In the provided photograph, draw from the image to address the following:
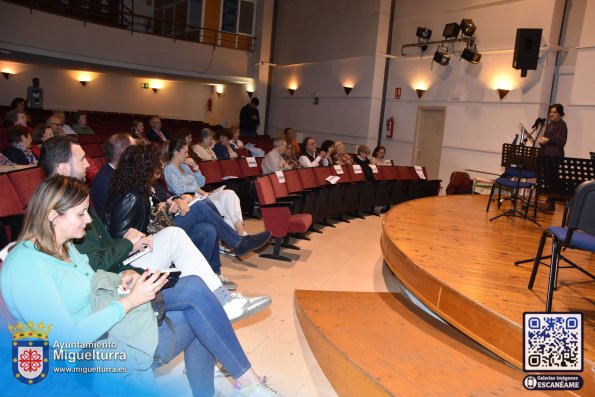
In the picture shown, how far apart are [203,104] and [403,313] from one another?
14303mm

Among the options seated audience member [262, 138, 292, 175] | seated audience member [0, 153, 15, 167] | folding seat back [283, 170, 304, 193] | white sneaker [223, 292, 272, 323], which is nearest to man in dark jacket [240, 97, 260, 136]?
seated audience member [262, 138, 292, 175]

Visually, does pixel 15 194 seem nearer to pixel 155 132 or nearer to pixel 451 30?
pixel 155 132

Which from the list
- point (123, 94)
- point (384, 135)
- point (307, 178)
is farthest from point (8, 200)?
point (123, 94)

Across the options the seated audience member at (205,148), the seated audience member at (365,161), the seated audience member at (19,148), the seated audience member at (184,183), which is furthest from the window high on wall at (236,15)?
the seated audience member at (184,183)

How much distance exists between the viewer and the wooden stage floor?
2285mm

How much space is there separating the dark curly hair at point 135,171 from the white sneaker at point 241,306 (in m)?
0.82

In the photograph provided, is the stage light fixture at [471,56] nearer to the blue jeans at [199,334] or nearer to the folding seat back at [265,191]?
the folding seat back at [265,191]

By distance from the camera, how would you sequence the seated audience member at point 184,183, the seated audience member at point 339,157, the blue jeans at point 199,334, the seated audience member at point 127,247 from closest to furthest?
the blue jeans at point 199,334 < the seated audience member at point 127,247 < the seated audience member at point 184,183 < the seated audience member at point 339,157

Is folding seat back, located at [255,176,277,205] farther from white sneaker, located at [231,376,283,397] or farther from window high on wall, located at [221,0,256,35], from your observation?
window high on wall, located at [221,0,256,35]

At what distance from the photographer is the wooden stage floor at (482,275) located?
90.0 inches

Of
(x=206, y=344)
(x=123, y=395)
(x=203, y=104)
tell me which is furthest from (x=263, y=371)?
(x=203, y=104)

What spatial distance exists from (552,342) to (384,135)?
348 inches

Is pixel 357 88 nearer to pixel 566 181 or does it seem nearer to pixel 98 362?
pixel 566 181

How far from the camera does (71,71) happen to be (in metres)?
13.3
